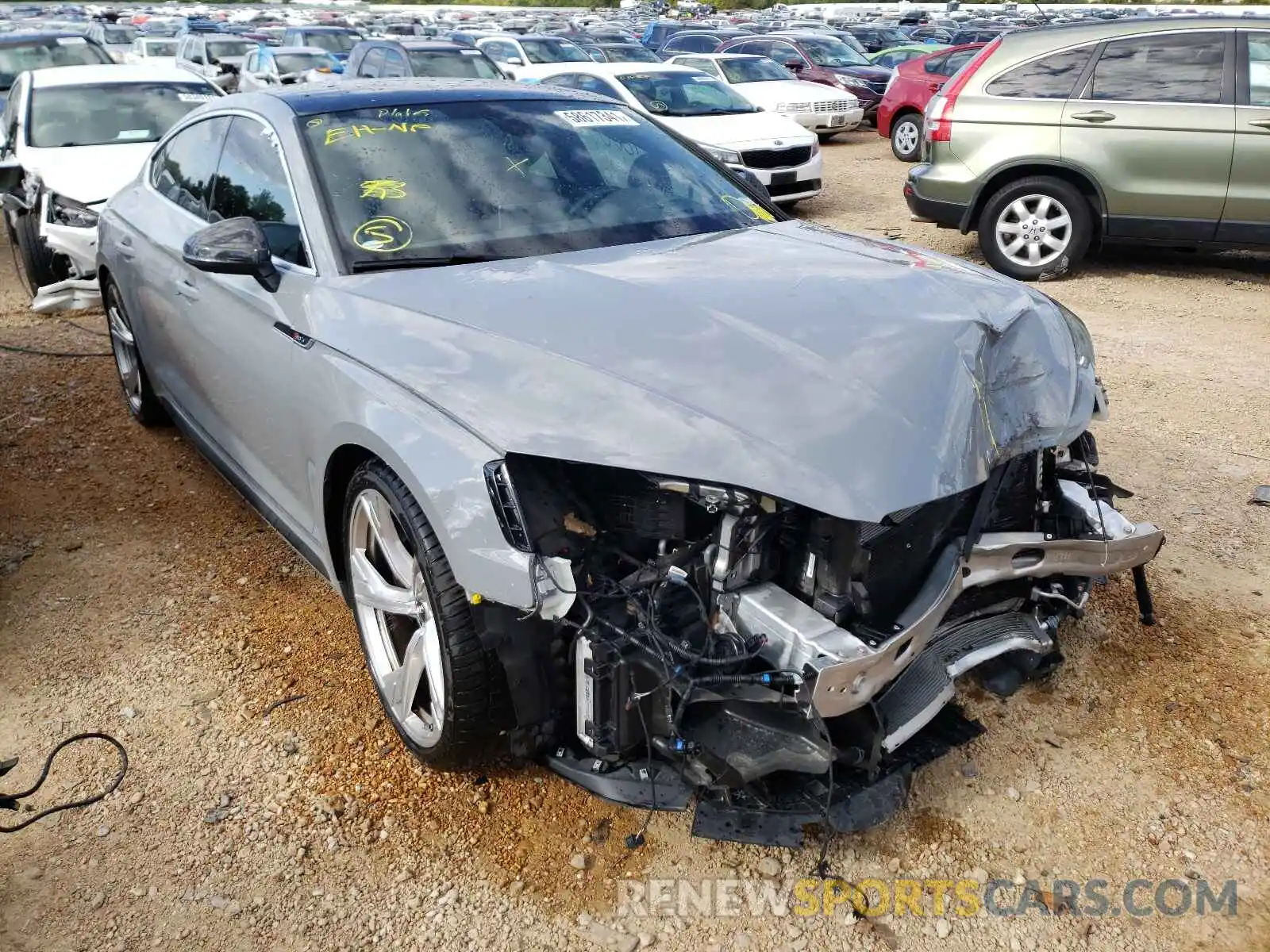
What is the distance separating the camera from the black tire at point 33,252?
7.63 meters

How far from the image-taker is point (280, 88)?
3.79m

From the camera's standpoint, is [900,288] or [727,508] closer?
[727,508]

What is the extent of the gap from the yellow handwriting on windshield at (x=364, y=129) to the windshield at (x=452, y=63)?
1083 cm

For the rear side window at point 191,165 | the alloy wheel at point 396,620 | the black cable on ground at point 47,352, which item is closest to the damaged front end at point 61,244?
the black cable on ground at point 47,352

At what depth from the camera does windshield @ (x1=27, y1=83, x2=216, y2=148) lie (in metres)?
7.81

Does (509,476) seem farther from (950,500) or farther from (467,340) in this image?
(950,500)

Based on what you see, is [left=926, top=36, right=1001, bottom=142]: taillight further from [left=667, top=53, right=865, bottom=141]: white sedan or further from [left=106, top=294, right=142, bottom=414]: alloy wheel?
[left=667, top=53, right=865, bottom=141]: white sedan

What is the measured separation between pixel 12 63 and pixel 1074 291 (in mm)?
13224

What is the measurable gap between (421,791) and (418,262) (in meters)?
1.51

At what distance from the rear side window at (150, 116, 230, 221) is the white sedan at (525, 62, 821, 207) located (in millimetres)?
5903

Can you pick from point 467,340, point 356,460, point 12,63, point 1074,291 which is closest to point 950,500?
point 467,340

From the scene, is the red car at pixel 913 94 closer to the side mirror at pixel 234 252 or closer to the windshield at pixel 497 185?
the windshield at pixel 497 185

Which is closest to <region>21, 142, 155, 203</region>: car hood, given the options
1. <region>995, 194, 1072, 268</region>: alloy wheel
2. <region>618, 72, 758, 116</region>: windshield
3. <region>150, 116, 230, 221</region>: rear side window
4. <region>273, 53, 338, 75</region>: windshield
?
<region>150, 116, 230, 221</region>: rear side window

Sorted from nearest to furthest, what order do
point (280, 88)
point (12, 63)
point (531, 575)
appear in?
1. point (531, 575)
2. point (280, 88)
3. point (12, 63)
